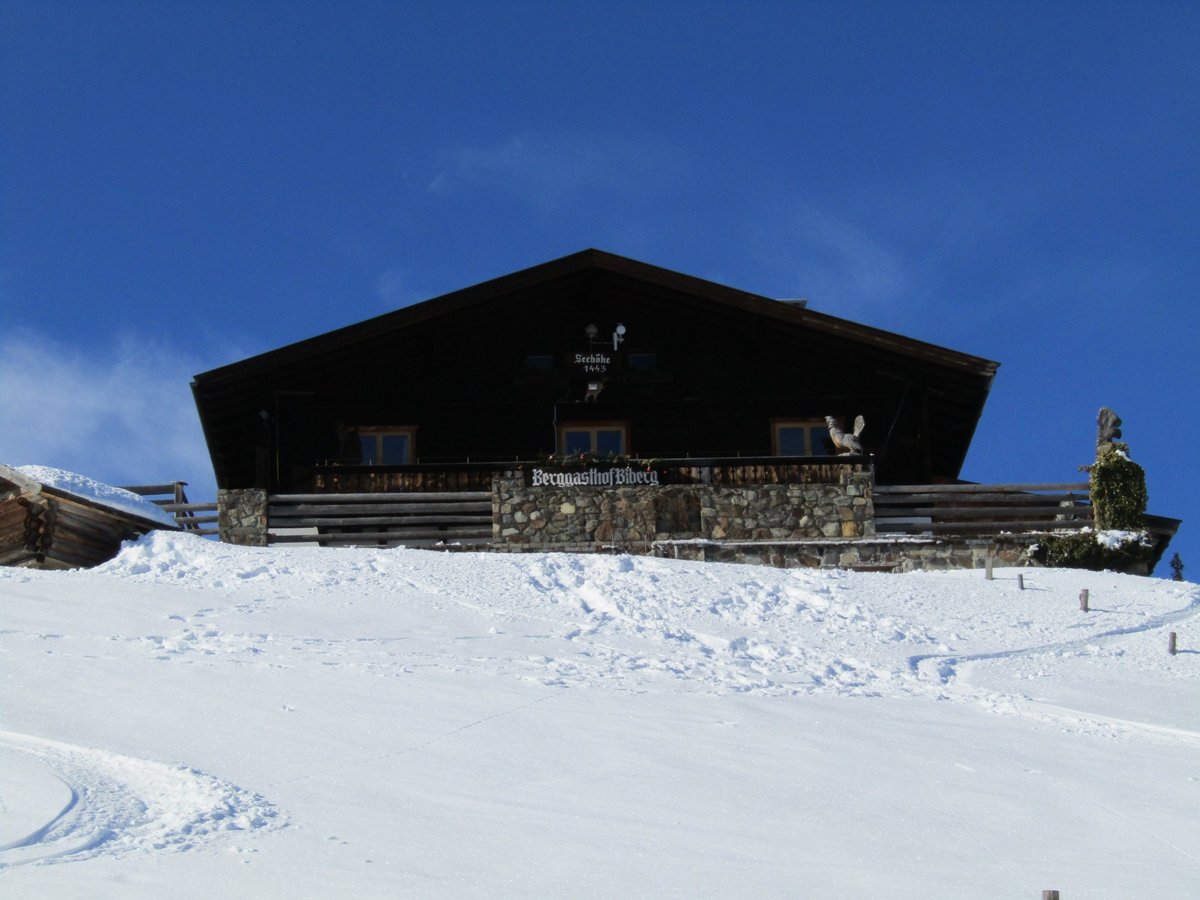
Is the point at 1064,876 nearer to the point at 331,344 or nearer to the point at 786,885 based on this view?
the point at 786,885

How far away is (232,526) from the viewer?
20.5m

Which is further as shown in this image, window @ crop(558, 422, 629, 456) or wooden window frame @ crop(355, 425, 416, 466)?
window @ crop(558, 422, 629, 456)

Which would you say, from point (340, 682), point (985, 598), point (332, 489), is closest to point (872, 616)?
point (985, 598)

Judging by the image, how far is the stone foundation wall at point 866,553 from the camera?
19.9 m

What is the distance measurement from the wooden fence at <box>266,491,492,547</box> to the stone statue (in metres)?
9.10

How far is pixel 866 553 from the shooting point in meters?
20.1

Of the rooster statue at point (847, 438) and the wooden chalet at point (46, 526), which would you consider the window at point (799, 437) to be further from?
the wooden chalet at point (46, 526)

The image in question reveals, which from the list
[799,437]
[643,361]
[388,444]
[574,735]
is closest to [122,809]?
[574,735]

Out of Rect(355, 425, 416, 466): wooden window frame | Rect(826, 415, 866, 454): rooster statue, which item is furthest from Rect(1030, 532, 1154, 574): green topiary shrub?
Rect(355, 425, 416, 466): wooden window frame

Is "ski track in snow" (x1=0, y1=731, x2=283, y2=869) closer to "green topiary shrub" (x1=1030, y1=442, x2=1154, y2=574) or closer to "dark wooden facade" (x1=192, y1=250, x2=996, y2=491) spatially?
"dark wooden facade" (x1=192, y1=250, x2=996, y2=491)

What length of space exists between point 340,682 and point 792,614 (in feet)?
19.9

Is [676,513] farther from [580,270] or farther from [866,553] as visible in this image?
[580,270]

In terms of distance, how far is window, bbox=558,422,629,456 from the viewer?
22.3 metres

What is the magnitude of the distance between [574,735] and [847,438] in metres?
12.8
